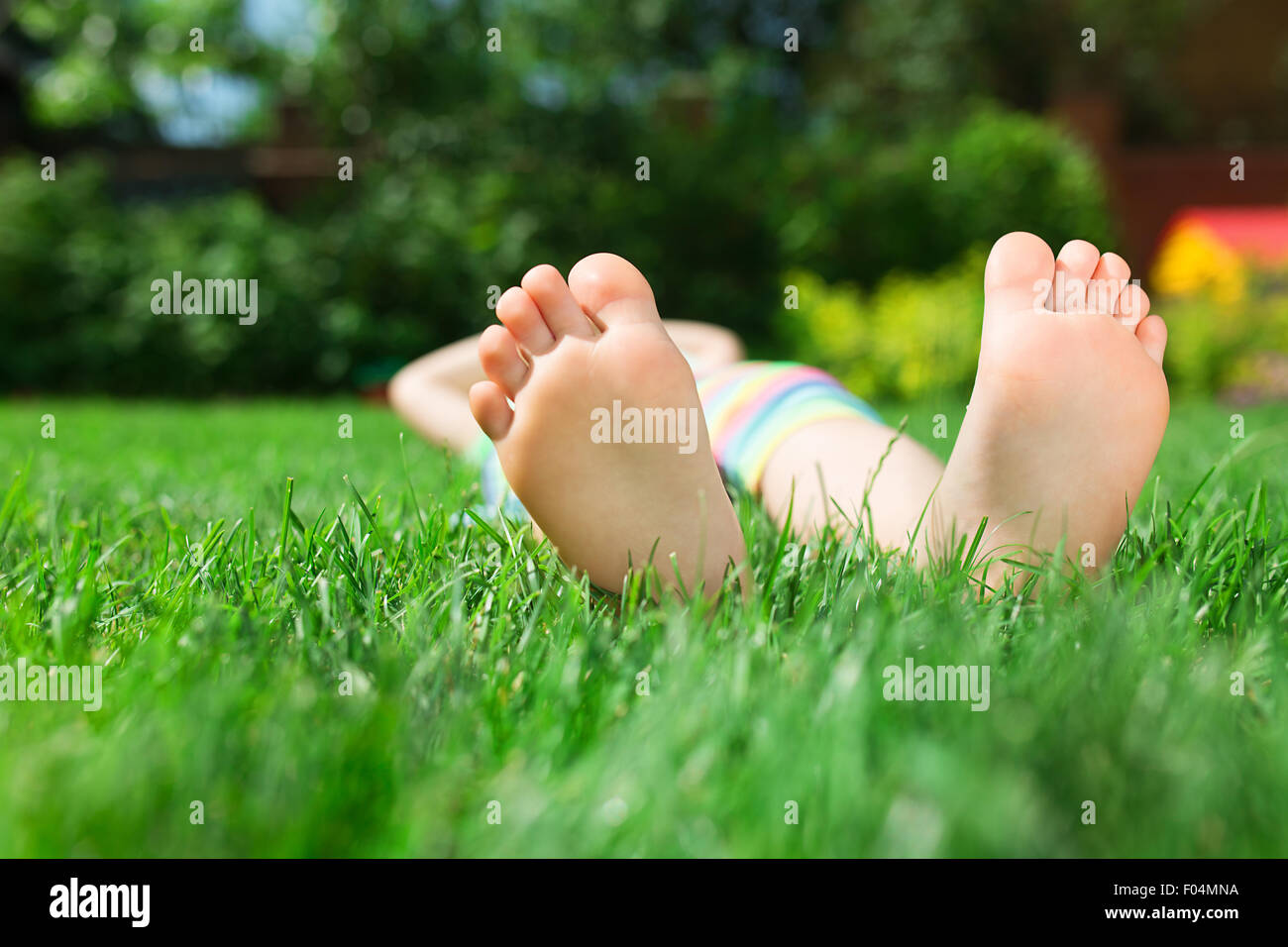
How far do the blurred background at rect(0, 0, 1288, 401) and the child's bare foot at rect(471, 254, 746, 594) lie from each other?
146 inches

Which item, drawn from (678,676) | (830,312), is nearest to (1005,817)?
(678,676)

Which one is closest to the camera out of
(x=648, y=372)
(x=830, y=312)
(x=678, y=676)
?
(x=678, y=676)

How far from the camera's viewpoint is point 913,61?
13.9 m

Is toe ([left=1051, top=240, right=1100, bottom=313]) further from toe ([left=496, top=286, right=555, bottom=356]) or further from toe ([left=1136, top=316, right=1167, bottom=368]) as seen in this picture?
toe ([left=496, top=286, right=555, bottom=356])

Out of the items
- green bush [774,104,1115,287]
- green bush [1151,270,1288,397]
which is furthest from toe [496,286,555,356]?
green bush [774,104,1115,287]

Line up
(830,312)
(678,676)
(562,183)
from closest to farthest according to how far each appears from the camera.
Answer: (678,676)
(830,312)
(562,183)

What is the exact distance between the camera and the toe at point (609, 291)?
112 cm

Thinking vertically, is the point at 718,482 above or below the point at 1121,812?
above

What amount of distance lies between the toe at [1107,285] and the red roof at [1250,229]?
24.0 feet

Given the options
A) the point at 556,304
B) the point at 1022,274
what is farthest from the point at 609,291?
the point at 1022,274

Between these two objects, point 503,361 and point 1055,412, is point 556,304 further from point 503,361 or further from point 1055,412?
point 1055,412
